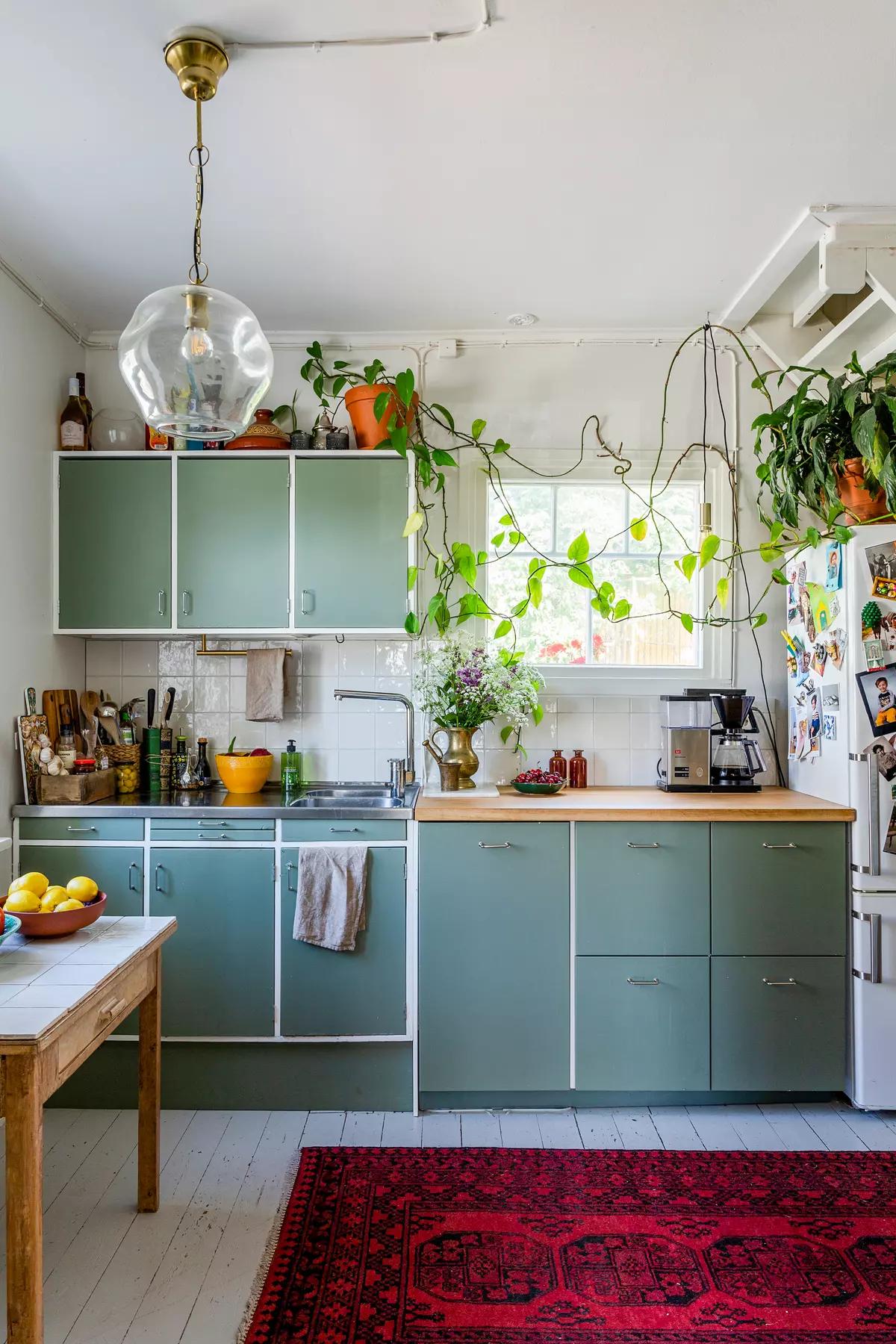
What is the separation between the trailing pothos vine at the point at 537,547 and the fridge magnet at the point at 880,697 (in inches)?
25.1

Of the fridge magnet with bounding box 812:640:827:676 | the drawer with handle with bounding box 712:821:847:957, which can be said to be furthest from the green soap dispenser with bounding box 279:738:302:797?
the fridge magnet with bounding box 812:640:827:676

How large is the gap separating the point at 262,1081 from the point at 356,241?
2.80 m

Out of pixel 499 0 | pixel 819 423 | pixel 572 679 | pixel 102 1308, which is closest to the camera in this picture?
pixel 499 0

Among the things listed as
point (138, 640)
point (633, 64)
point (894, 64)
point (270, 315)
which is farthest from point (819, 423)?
point (138, 640)

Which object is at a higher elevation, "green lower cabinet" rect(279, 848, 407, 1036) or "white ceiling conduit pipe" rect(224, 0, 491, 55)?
"white ceiling conduit pipe" rect(224, 0, 491, 55)

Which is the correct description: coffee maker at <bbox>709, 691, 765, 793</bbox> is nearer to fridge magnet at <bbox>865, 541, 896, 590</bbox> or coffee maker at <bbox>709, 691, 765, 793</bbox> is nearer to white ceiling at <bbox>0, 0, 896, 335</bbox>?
fridge magnet at <bbox>865, 541, 896, 590</bbox>

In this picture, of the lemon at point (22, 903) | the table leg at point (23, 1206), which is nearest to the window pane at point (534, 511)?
the lemon at point (22, 903)

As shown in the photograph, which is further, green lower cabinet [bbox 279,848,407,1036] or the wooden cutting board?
the wooden cutting board

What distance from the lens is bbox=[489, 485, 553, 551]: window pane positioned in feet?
12.0

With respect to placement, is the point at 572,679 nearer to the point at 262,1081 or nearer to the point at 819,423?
the point at 819,423

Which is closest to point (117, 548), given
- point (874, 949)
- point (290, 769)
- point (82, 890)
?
point (290, 769)

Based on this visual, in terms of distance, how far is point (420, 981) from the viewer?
2.96 meters

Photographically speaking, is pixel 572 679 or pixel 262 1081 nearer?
pixel 262 1081

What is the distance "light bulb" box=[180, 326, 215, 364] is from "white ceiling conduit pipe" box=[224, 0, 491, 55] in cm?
82
